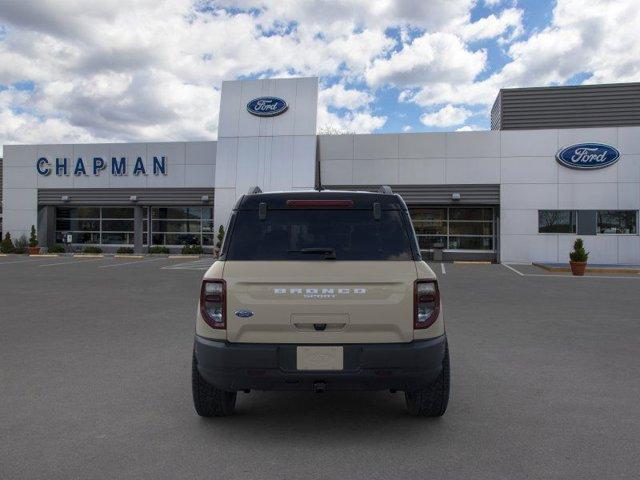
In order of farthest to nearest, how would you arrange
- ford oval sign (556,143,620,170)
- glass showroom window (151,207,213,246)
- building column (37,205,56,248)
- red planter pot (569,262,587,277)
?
building column (37,205,56,248) < glass showroom window (151,207,213,246) < ford oval sign (556,143,620,170) < red planter pot (569,262,587,277)

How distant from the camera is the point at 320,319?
3766mm

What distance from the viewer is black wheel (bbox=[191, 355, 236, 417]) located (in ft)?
13.9

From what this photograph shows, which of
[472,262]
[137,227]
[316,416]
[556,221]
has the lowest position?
[316,416]

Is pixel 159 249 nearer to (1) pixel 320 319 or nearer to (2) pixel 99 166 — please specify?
(2) pixel 99 166

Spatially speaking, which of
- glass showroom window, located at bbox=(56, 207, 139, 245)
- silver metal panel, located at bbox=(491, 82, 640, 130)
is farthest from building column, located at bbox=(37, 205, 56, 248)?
silver metal panel, located at bbox=(491, 82, 640, 130)

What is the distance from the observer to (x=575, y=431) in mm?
4137

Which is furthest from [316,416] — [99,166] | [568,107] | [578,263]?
[568,107]

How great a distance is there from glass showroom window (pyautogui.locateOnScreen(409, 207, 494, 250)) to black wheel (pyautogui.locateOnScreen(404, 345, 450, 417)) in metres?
23.5

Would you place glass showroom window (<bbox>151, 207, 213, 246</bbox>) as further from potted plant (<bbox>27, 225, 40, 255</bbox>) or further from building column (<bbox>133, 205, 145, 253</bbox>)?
potted plant (<bbox>27, 225, 40, 255</bbox>)

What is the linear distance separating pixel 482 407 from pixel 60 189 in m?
31.3

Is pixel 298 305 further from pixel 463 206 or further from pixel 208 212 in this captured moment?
pixel 208 212

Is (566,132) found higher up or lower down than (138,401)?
higher up

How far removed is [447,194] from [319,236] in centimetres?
2311

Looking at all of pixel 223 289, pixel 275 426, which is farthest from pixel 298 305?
pixel 275 426
